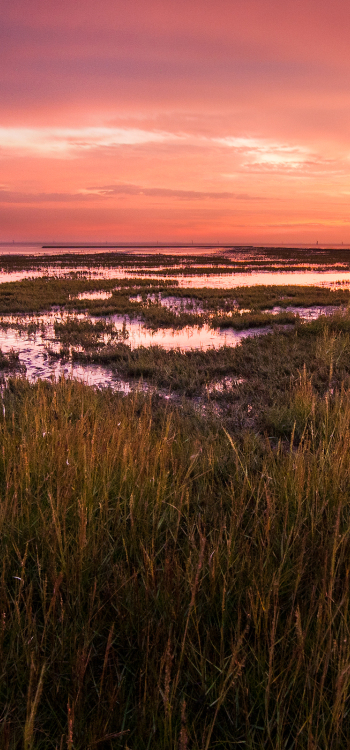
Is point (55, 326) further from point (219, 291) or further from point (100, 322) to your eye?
A: point (219, 291)

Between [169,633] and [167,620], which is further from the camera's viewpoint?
[167,620]

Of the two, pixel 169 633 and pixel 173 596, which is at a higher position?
pixel 169 633

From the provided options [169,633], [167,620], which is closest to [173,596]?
[167,620]

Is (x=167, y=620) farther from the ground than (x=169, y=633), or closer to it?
closer to it

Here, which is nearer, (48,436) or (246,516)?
(246,516)

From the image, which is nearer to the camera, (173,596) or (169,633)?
(169,633)

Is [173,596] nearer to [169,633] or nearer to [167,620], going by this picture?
[167,620]

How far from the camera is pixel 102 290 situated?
2661cm

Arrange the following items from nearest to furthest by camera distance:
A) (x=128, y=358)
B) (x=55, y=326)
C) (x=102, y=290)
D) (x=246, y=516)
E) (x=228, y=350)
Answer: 1. (x=246, y=516)
2. (x=128, y=358)
3. (x=228, y=350)
4. (x=55, y=326)
5. (x=102, y=290)

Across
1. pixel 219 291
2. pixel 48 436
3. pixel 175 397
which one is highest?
pixel 219 291

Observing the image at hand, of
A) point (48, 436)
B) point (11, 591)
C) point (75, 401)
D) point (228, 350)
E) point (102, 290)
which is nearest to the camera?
point (11, 591)

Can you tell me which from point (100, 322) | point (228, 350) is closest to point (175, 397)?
point (228, 350)

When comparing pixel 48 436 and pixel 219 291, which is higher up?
pixel 219 291

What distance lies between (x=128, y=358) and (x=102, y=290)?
18.3 m
